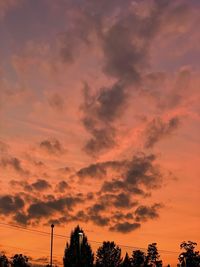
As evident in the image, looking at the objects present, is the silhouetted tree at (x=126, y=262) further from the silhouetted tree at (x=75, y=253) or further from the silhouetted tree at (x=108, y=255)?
the silhouetted tree at (x=75, y=253)

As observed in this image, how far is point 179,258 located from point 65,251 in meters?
44.4

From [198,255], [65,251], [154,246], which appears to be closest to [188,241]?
[198,255]

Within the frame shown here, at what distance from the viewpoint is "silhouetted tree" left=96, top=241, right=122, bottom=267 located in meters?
185

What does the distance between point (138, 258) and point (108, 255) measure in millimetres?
12360

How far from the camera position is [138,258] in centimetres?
18875

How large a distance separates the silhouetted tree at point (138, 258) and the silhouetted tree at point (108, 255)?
7.33 meters

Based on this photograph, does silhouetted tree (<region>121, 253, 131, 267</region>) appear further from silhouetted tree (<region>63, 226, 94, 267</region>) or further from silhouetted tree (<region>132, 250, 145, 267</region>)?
silhouetted tree (<region>63, 226, 94, 267</region>)

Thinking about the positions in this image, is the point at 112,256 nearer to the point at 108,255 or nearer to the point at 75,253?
the point at 108,255

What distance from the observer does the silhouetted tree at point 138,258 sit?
18738 centimetres

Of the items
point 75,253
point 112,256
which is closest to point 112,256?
point 112,256

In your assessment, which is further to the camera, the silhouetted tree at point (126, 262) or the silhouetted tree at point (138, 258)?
the silhouetted tree at point (138, 258)

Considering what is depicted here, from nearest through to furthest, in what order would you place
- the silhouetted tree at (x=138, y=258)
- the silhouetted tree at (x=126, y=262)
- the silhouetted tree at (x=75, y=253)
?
1. the silhouetted tree at (x=75, y=253)
2. the silhouetted tree at (x=126, y=262)
3. the silhouetted tree at (x=138, y=258)

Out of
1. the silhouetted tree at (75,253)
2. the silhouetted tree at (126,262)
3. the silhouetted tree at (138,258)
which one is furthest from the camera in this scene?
the silhouetted tree at (138,258)

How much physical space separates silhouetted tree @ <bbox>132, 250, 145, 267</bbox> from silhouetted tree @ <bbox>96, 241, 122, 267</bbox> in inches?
288
